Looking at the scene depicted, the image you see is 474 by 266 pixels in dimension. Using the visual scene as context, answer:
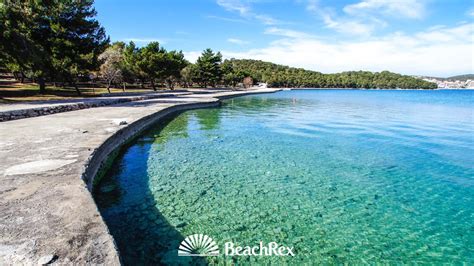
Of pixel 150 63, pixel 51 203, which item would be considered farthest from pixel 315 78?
pixel 51 203

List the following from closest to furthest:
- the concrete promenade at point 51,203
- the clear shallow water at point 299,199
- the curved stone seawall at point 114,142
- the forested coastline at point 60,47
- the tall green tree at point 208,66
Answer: the concrete promenade at point 51,203 → the clear shallow water at point 299,199 → the curved stone seawall at point 114,142 → the forested coastline at point 60,47 → the tall green tree at point 208,66

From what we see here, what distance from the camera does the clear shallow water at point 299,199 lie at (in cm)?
467

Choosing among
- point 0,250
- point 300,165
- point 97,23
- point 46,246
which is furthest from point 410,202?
point 97,23

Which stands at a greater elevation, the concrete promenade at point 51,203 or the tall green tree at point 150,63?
the tall green tree at point 150,63

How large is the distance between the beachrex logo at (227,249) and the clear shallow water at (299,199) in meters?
0.13

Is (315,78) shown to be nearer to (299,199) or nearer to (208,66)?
(208,66)

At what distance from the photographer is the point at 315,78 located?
13362cm

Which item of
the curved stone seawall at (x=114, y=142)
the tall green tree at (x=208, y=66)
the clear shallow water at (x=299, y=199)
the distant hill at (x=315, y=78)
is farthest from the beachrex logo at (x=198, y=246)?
the distant hill at (x=315, y=78)

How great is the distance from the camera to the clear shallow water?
4.67 m

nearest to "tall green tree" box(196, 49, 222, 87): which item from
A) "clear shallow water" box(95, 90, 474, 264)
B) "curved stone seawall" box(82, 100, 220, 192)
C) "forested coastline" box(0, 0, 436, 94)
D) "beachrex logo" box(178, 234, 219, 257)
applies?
"forested coastline" box(0, 0, 436, 94)

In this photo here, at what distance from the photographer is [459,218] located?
5.72 m

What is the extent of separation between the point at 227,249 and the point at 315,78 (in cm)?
13750

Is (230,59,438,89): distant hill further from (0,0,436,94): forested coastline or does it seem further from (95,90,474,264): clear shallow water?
(95,90,474,264): clear shallow water

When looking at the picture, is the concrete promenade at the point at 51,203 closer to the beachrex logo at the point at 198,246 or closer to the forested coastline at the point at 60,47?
the beachrex logo at the point at 198,246
